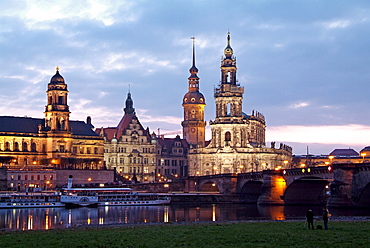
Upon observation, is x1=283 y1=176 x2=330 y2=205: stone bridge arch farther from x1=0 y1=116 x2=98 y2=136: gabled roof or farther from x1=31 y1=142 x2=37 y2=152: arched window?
x1=31 y1=142 x2=37 y2=152: arched window

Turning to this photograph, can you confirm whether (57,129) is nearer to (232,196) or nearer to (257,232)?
(232,196)

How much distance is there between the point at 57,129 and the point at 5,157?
14.8 m

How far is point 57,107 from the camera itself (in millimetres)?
153625

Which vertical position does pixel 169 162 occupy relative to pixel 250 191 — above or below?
above

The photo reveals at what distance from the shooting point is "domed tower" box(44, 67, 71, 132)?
15375 centimetres

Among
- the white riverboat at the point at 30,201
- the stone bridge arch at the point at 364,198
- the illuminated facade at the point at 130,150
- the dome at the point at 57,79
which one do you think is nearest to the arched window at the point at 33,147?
the dome at the point at 57,79

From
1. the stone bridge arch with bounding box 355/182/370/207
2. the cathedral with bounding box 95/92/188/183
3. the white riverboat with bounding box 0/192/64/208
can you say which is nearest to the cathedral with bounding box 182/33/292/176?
the cathedral with bounding box 95/92/188/183

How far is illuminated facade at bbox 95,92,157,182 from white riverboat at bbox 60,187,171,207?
51.1 meters

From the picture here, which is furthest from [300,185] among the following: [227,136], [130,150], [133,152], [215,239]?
[130,150]

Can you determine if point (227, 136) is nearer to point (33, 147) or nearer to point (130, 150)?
point (130, 150)

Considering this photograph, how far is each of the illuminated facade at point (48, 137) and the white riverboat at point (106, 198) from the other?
3328 centimetres

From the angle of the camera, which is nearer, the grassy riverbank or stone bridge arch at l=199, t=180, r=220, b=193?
the grassy riverbank

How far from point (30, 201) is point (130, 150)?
71.0m

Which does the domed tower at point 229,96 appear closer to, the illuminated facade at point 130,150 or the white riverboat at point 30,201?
the illuminated facade at point 130,150
